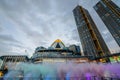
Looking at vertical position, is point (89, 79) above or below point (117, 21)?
below

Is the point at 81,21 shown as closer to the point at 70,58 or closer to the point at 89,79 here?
the point at 70,58

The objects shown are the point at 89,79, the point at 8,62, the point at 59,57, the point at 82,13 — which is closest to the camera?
the point at 89,79

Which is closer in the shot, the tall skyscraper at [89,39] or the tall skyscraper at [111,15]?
the tall skyscraper at [89,39]

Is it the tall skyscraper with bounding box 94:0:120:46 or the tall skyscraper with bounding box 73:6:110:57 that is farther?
the tall skyscraper with bounding box 94:0:120:46

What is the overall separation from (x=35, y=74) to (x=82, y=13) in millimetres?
104139

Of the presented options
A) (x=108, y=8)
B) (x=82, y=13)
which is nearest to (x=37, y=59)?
(x=82, y=13)

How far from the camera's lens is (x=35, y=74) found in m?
31.2

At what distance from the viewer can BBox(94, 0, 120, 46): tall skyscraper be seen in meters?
101

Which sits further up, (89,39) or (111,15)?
(111,15)

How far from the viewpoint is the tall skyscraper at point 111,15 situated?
101 metres

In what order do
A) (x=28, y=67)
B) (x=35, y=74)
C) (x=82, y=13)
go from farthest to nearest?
1. (x=82, y=13)
2. (x=28, y=67)
3. (x=35, y=74)

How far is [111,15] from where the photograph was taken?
105 metres

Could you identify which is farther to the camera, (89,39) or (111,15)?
(111,15)

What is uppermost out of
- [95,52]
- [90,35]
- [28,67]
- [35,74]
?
[90,35]
